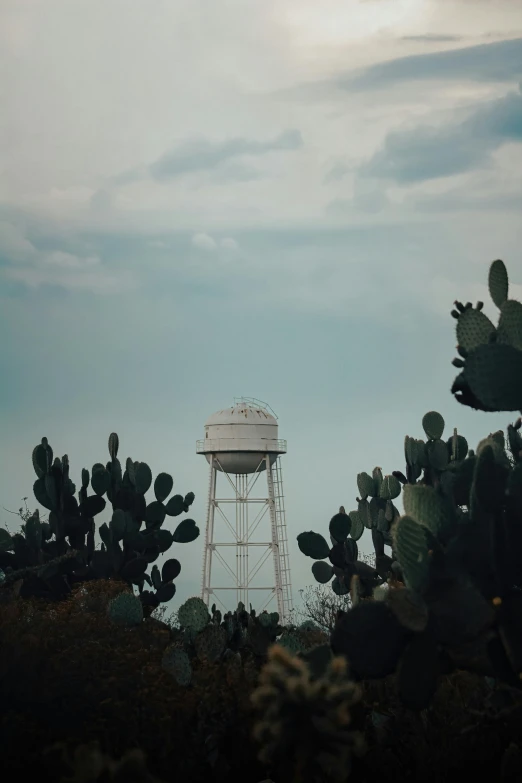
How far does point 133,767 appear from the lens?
Result: 6516mm

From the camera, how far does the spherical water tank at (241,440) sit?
30.5 metres

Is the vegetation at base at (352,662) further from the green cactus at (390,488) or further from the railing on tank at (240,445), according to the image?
the railing on tank at (240,445)

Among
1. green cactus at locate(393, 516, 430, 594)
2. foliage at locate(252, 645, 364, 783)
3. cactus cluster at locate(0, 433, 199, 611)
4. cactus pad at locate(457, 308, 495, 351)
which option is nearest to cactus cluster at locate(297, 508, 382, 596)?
cactus cluster at locate(0, 433, 199, 611)

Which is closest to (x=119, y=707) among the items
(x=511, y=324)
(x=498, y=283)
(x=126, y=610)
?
(x=126, y=610)

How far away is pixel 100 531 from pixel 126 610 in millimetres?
5654

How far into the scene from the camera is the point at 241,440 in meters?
30.5

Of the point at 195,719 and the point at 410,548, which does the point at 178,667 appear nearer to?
the point at 195,719

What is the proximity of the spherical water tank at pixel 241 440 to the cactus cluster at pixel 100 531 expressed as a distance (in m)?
10.2

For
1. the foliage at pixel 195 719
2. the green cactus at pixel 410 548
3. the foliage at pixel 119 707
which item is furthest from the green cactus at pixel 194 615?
the green cactus at pixel 410 548

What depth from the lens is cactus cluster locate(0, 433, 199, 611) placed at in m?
19.4

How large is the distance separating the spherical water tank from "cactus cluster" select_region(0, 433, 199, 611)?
403 inches

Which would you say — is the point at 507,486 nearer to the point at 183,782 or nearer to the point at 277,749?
the point at 277,749

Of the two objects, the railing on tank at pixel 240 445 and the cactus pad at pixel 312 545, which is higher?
the railing on tank at pixel 240 445

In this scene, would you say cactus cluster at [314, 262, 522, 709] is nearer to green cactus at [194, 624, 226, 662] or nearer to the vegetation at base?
the vegetation at base
